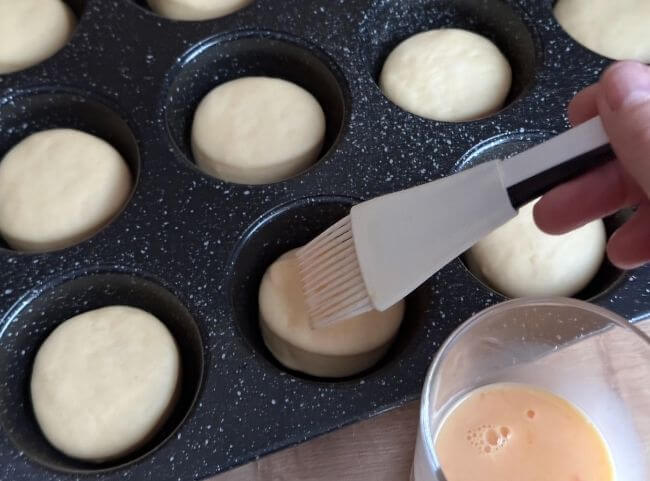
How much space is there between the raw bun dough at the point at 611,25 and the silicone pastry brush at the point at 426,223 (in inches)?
24.6

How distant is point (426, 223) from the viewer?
28.2 inches

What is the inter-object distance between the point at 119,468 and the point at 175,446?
7 centimetres

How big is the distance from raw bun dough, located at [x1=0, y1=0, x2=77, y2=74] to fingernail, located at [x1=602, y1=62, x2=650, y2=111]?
3.02 feet

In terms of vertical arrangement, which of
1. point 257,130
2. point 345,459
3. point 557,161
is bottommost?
point 345,459

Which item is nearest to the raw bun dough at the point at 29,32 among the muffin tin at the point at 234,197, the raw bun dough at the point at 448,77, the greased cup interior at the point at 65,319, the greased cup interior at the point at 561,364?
the muffin tin at the point at 234,197

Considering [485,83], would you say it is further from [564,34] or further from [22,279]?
[22,279]

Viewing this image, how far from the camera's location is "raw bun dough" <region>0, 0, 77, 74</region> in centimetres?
118

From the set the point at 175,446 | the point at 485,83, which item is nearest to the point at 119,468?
the point at 175,446

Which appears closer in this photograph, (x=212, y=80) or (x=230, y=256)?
(x=230, y=256)

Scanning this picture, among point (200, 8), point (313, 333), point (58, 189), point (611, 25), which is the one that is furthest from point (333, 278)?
point (611, 25)

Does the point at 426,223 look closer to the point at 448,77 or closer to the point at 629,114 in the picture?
the point at 629,114

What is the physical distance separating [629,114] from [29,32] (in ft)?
3.29

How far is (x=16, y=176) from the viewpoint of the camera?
107 cm

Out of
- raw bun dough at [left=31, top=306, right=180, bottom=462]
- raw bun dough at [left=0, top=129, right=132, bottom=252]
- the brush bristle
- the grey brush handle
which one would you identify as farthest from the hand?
raw bun dough at [left=0, top=129, right=132, bottom=252]
